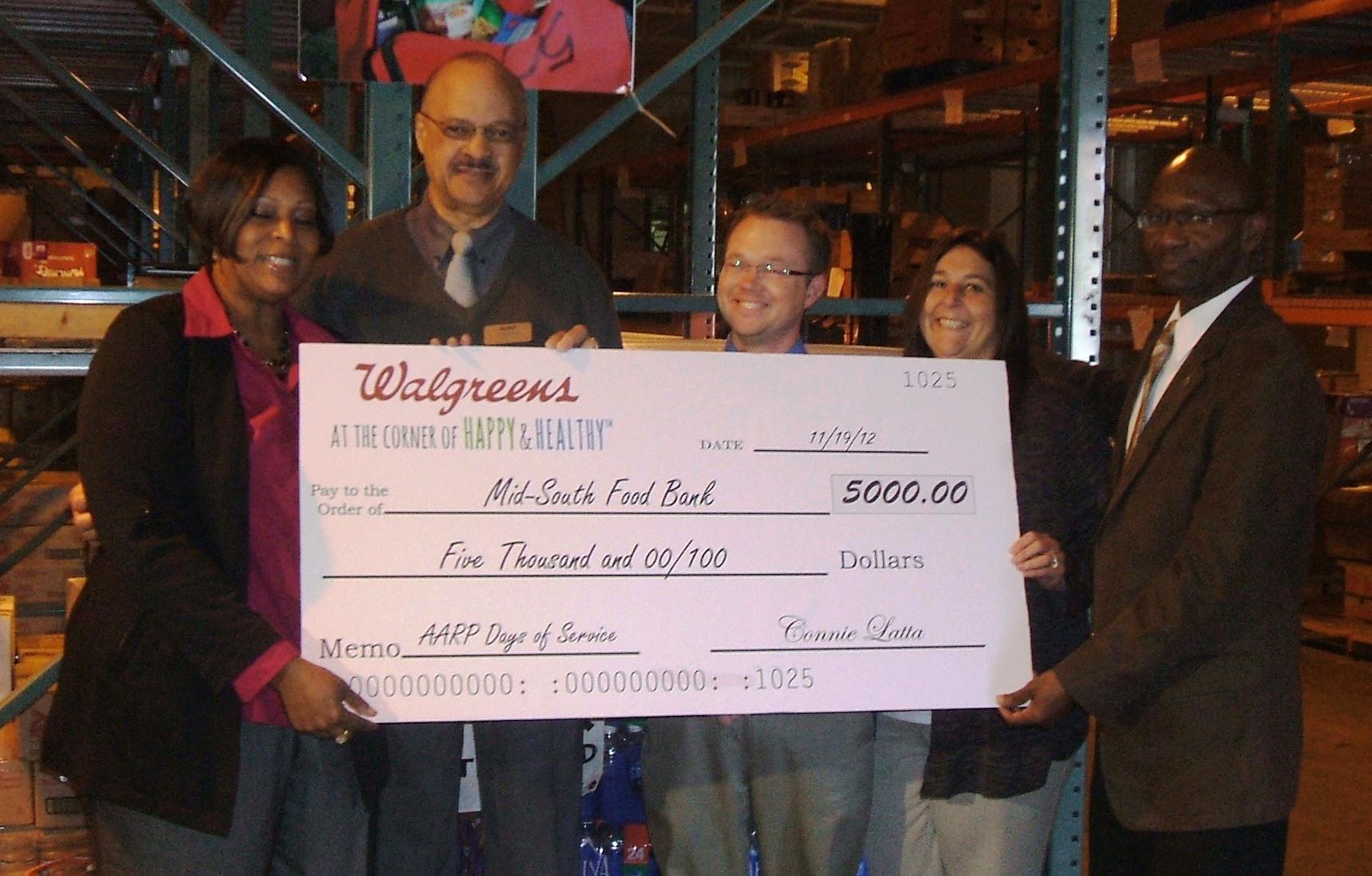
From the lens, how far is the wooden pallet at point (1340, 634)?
707 cm

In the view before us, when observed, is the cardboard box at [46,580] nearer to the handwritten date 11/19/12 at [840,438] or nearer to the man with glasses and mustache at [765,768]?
the man with glasses and mustache at [765,768]

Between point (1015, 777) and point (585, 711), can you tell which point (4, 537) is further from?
A: point (1015, 777)

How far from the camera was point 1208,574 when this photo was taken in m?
2.04

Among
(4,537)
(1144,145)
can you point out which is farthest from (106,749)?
(1144,145)

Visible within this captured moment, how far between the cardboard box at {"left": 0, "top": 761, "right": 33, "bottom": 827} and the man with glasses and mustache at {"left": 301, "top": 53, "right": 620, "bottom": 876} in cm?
196

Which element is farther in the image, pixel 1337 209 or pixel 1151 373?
pixel 1337 209

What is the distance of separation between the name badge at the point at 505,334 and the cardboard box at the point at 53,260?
11.3 feet

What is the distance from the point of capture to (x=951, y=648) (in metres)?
2.28

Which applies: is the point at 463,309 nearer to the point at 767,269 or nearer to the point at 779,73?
the point at 767,269

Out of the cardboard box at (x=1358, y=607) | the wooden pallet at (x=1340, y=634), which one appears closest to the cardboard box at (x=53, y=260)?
the wooden pallet at (x=1340, y=634)

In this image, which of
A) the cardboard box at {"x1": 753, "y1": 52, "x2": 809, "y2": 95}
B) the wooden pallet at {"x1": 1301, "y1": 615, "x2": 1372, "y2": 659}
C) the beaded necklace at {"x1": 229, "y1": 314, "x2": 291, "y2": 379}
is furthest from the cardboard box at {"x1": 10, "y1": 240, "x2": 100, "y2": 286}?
the wooden pallet at {"x1": 1301, "y1": 615, "x2": 1372, "y2": 659}

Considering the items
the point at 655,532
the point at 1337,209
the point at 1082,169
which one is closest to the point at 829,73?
the point at 1337,209

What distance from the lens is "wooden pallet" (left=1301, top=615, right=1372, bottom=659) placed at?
7.07m

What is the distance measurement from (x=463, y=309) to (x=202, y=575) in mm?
644
